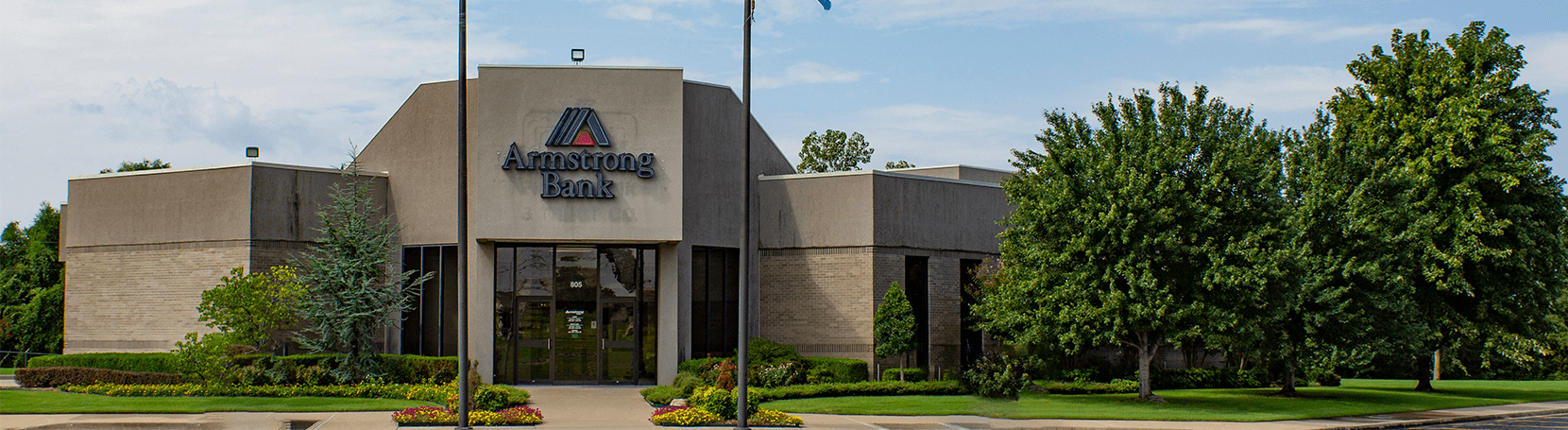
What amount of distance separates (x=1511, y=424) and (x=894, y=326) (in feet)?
44.9

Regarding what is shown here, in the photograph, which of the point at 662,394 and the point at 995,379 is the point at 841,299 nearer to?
the point at 995,379

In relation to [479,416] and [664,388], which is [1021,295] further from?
[479,416]

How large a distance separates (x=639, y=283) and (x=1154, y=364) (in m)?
16.5

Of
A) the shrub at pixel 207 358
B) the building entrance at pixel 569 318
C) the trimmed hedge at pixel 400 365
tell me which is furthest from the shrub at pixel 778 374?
the shrub at pixel 207 358

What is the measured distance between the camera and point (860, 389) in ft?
92.2

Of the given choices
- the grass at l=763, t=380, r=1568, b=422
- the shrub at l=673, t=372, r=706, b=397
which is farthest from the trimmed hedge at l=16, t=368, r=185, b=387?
the grass at l=763, t=380, r=1568, b=422

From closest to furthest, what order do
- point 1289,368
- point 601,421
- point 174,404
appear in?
point 601,421, point 174,404, point 1289,368

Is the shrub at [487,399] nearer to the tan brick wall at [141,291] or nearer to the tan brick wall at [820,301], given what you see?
the tan brick wall at [820,301]

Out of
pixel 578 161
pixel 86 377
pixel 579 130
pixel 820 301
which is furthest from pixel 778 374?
pixel 86 377

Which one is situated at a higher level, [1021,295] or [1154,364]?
[1021,295]

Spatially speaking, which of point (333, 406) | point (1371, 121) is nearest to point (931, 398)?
point (333, 406)

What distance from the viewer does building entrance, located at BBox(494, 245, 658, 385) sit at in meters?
30.2

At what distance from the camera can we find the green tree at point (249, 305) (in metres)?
26.4

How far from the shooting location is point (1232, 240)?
2628 centimetres
